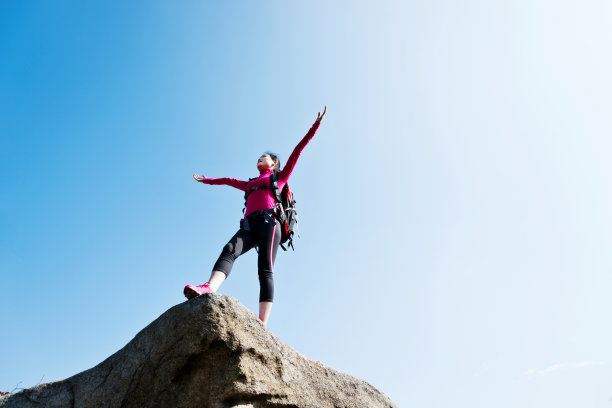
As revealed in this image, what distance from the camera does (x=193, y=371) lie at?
3947mm

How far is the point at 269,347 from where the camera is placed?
14.1ft

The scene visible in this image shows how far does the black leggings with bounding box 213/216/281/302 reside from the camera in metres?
5.61

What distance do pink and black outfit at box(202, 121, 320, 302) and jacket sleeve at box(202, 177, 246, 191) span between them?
273 mm

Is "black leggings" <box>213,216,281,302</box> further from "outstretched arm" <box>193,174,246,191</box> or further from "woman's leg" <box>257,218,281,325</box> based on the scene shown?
"outstretched arm" <box>193,174,246,191</box>

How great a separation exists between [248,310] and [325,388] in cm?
119

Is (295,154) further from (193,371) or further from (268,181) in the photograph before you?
(193,371)

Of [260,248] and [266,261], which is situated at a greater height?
[260,248]

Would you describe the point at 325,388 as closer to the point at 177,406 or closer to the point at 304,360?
the point at 304,360

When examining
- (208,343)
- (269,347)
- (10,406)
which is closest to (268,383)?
(269,347)

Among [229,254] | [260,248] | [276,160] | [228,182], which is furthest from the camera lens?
[276,160]

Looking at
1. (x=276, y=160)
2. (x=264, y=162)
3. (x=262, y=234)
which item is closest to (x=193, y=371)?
(x=262, y=234)

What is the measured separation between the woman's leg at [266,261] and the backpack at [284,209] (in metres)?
0.20

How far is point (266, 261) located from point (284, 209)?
1.10m

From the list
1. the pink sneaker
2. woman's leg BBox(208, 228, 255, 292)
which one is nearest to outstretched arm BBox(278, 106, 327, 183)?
woman's leg BBox(208, 228, 255, 292)
